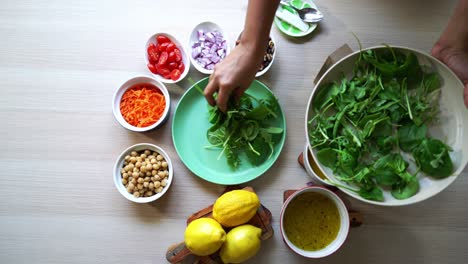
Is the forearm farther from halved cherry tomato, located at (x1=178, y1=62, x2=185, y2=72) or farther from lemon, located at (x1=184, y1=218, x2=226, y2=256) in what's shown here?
lemon, located at (x1=184, y1=218, x2=226, y2=256)

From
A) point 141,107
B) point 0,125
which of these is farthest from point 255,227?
point 0,125

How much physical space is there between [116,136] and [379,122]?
26.9 inches

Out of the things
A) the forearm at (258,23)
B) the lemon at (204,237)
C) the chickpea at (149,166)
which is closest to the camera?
the forearm at (258,23)

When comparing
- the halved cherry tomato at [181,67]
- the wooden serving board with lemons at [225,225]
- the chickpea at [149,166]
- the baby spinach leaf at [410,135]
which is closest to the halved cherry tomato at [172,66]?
the halved cherry tomato at [181,67]

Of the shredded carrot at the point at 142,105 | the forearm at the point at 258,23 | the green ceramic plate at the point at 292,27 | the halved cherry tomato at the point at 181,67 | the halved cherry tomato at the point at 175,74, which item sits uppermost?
the forearm at the point at 258,23

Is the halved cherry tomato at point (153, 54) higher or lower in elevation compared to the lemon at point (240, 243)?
higher

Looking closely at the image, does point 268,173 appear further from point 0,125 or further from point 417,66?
point 0,125

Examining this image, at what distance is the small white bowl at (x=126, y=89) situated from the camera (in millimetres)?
→ 889

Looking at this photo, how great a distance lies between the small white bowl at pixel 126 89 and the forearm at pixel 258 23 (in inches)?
11.8

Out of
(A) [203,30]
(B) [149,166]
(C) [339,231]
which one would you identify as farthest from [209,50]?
(C) [339,231]

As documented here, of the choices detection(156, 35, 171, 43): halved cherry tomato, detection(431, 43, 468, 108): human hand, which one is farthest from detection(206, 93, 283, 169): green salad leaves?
→ detection(431, 43, 468, 108): human hand

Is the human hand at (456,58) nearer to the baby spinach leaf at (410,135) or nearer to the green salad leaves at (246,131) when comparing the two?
the baby spinach leaf at (410,135)

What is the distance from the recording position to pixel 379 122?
776 millimetres

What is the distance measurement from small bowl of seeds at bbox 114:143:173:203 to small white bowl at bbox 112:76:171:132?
0.17 feet
